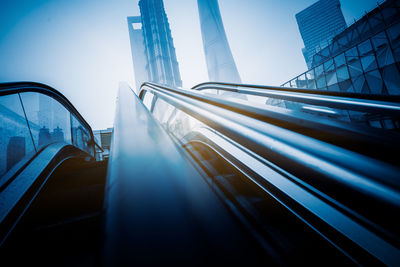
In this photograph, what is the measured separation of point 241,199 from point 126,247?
0.59m

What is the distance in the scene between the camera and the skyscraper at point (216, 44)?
34938mm

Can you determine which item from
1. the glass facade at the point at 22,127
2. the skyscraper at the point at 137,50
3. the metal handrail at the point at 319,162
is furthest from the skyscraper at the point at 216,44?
the metal handrail at the point at 319,162

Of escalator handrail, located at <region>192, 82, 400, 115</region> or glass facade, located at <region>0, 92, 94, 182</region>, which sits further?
glass facade, located at <region>0, 92, 94, 182</region>

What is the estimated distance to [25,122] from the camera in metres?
2.00

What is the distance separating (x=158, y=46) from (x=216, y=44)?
13.0 metres

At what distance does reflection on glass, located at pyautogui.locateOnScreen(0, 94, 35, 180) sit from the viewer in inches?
65.7

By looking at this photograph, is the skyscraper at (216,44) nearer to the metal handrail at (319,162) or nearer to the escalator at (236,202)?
the escalator at (236,202)

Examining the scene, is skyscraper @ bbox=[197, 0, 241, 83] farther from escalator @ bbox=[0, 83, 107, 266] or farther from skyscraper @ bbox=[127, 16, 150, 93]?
escalator @ bbox=[0, 83, 107, 266]

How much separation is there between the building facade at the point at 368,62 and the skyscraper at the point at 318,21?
166 ft

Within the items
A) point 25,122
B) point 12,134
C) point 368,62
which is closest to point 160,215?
point 12,134

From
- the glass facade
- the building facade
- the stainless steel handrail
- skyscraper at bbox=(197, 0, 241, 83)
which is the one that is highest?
skyscraper at bbox=(197, 0, 241, 83)

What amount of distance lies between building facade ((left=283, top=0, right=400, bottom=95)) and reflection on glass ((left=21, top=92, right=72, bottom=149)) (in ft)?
33.5

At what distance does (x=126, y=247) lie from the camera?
1.29 ft

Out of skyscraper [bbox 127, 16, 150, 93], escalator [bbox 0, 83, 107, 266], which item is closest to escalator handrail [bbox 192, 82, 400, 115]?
escalator [bbox 0, 83, 107, 266]
